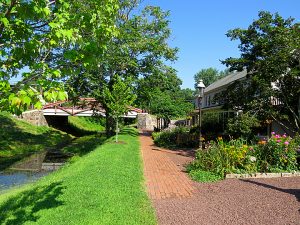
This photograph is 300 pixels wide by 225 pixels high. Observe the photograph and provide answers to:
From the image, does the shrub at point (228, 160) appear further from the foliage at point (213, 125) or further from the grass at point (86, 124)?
the grass at point (86, 124)

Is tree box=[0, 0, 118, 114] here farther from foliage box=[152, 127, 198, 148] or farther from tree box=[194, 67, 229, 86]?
tree box=[194, 67, 229, 86]

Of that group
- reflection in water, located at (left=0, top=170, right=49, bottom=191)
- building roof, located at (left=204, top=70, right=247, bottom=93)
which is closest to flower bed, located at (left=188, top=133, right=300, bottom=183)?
reflection in water, located at (left=0, top=170, right=49, bottom=191)

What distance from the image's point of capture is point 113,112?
2592 centimetres

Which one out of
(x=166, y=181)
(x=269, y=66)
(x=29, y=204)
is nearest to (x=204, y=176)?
(x=166, y=181)

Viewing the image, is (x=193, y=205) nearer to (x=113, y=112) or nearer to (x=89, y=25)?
(x=89, y=25)

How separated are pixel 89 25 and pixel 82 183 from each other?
18.4ft

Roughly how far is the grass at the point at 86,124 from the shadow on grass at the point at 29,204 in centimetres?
4448

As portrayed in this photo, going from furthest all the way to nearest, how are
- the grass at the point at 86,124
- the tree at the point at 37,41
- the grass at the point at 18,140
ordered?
1. the grass at the point at 86,124
2. the grass at the point at 18,140
3. the tree at the point at 37,41

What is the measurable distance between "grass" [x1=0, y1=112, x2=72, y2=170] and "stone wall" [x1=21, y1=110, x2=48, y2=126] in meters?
2.35

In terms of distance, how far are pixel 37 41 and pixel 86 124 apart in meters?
55.3

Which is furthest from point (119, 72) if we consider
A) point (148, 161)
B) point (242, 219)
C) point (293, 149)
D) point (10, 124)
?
point (242, 219)

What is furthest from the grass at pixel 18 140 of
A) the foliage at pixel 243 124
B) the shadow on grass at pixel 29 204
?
the foliage at pixel 243 124

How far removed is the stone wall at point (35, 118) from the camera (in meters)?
44.4

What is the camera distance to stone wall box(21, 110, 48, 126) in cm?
4436
